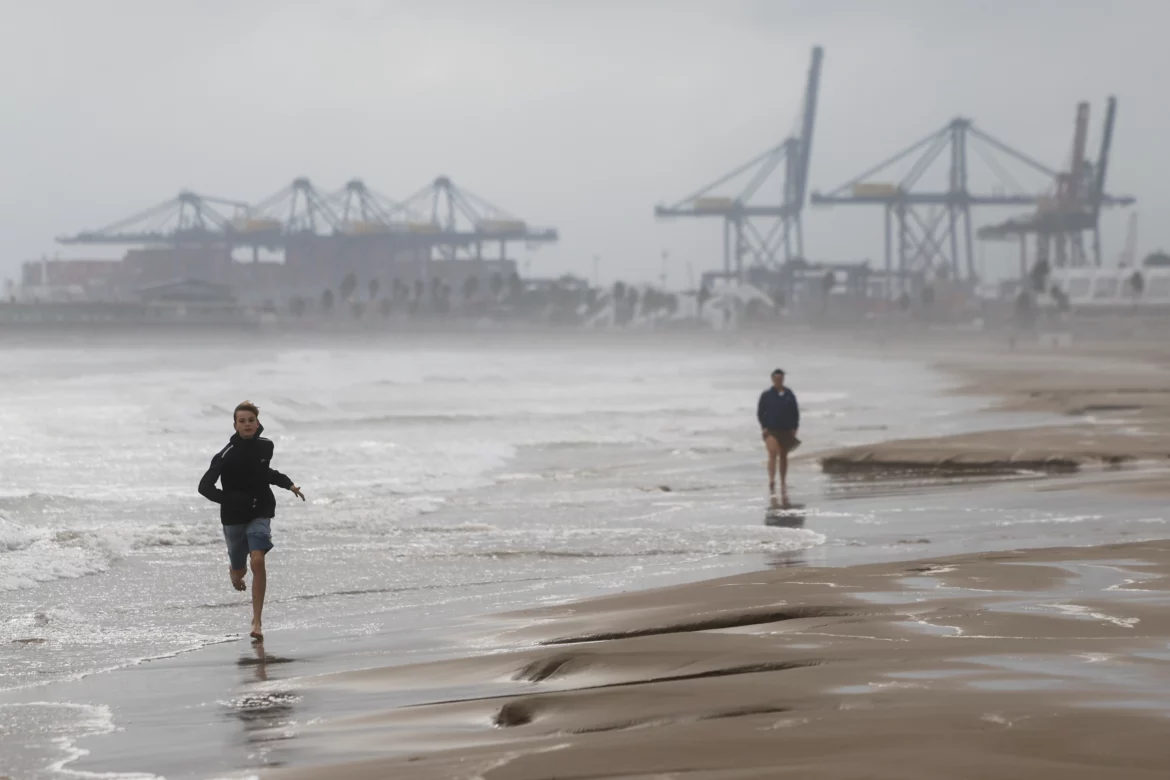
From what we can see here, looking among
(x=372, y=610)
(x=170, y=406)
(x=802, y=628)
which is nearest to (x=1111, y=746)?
(x=802, y=628)

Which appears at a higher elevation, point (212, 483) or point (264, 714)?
point (212, 483)

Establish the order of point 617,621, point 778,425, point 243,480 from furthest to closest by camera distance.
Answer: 1. point 778,425
2. point 243,480
3. point 617,621

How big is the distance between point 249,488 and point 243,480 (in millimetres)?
46

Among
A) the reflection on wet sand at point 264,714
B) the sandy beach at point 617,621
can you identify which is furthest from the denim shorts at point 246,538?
the reflection on wet sand at point 264,714

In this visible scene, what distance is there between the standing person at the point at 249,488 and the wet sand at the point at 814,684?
45.9 inches

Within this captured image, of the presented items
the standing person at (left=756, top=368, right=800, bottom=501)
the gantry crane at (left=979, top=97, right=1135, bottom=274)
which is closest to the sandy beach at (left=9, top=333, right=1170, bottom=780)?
the standing person at (left=756, top=368, right=800, bottom=501)

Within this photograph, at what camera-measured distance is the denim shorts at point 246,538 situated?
712 cm

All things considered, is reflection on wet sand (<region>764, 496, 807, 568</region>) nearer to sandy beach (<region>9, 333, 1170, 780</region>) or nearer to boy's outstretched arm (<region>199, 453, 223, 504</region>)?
sandy beach (<region>9, 333, 1170, 780</region>)

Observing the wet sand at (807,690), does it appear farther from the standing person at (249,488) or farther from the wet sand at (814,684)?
the standing person at (249,488)

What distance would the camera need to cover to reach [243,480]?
23.1 feet

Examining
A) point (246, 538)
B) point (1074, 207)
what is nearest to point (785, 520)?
point (246, 538)

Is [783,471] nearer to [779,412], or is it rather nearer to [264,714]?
[779,412]

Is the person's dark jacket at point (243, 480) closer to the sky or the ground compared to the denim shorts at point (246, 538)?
closer to the sky

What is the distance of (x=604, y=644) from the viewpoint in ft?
19.4
